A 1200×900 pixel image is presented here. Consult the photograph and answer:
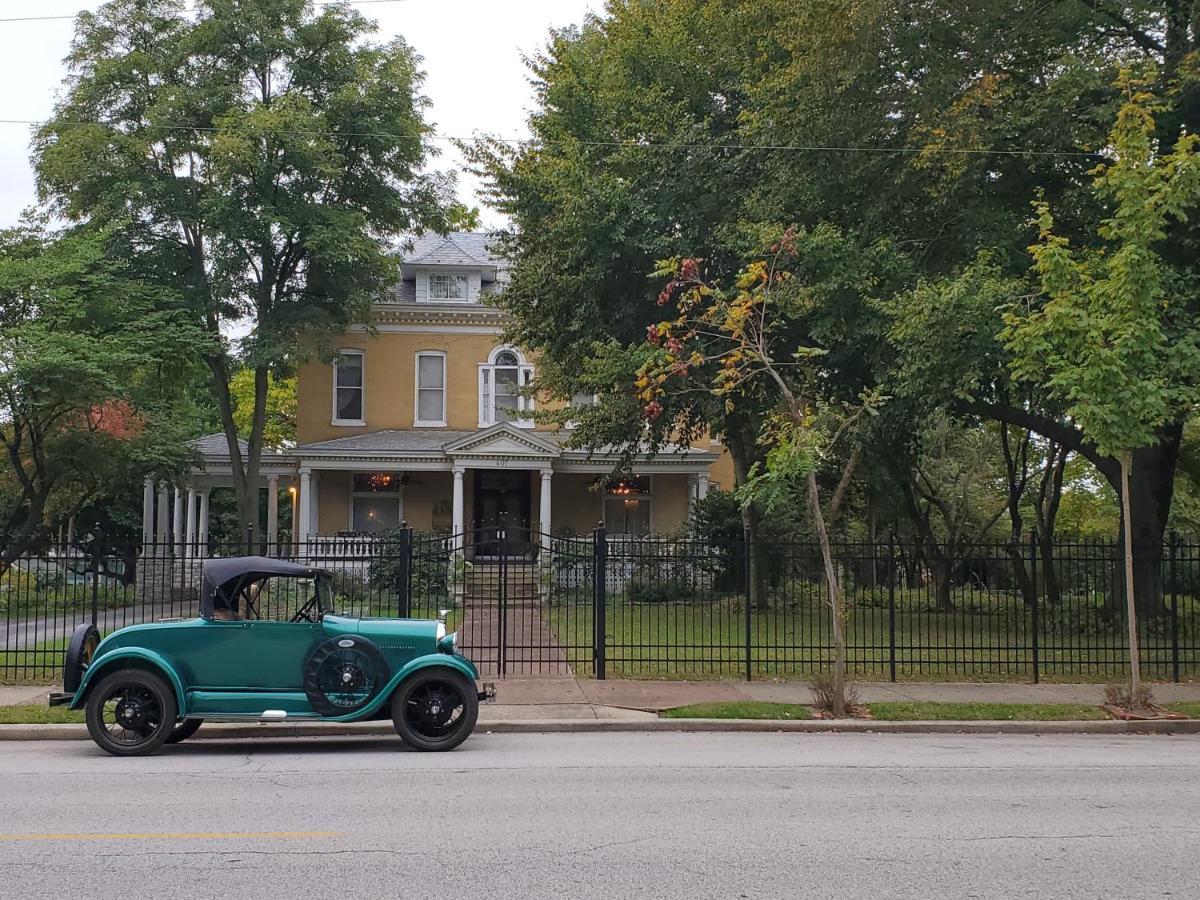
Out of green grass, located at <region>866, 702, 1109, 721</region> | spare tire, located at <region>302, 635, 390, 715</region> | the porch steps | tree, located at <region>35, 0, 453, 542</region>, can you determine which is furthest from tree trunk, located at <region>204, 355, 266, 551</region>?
green grass, located at <region>866, 702, 1109, 721</region>

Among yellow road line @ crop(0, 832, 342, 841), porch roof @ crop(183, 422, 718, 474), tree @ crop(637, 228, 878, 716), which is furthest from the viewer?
porch roof @ crop(183, 422, 718, 474)

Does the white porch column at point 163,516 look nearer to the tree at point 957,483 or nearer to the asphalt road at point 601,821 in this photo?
the tree at point 957,483

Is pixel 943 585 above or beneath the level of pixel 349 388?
beneath

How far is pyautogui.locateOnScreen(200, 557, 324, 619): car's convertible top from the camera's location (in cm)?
983

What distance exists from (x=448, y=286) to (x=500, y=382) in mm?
3663

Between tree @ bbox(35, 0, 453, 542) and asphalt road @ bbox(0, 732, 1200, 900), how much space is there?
19.6m

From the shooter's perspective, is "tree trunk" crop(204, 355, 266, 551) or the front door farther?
the front door

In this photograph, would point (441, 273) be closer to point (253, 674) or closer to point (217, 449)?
point (217, 449)

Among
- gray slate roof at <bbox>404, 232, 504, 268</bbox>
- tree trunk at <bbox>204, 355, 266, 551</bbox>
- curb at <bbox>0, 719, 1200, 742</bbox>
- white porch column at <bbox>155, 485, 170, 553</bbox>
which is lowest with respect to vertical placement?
curb at <bbox>0, 719, 1200, 742</bbox>

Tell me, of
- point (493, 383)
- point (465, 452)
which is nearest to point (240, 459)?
point (465, 452)

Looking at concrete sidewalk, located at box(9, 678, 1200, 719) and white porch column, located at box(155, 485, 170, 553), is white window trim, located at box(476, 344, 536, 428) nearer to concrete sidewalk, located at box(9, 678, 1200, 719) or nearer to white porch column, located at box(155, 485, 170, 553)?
white porch column, located at box(155, 485, 170, 553)

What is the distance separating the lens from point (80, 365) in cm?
2142

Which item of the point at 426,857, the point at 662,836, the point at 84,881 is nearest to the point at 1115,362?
the point at 662,836

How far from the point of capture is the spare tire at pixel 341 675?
9758 mm
